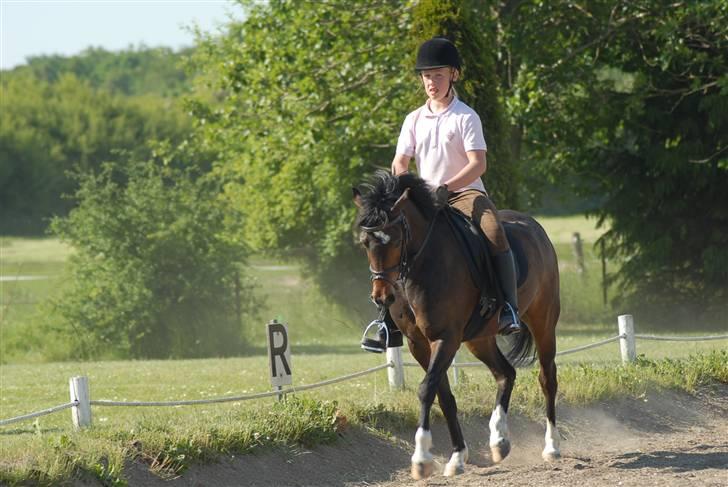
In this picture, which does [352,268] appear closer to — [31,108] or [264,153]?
[264,153]

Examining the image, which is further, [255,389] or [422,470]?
[255,389]

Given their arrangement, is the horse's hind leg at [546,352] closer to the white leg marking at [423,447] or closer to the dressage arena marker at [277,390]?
the dressage arena marker at [277,390]

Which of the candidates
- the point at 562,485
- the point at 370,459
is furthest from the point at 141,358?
the point at 562,485

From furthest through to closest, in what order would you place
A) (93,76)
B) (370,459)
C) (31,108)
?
(93,76) < (31,108) < (370,459)

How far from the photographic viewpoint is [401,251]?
8.37 meters

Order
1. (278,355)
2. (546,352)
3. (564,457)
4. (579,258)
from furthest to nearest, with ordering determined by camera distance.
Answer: (579,258), (278,355), (546,352), (564,457)

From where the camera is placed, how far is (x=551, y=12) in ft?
76.0

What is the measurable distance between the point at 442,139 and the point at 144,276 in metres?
16.0

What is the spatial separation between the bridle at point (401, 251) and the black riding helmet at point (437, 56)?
1254 millimetres

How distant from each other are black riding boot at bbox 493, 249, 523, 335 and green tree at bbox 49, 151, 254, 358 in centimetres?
1580

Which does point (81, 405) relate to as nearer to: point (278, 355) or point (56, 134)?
point (278, 355)

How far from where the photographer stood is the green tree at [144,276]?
2409 cm

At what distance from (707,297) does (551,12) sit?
303 inches

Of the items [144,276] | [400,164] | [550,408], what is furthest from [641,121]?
[400,164]
